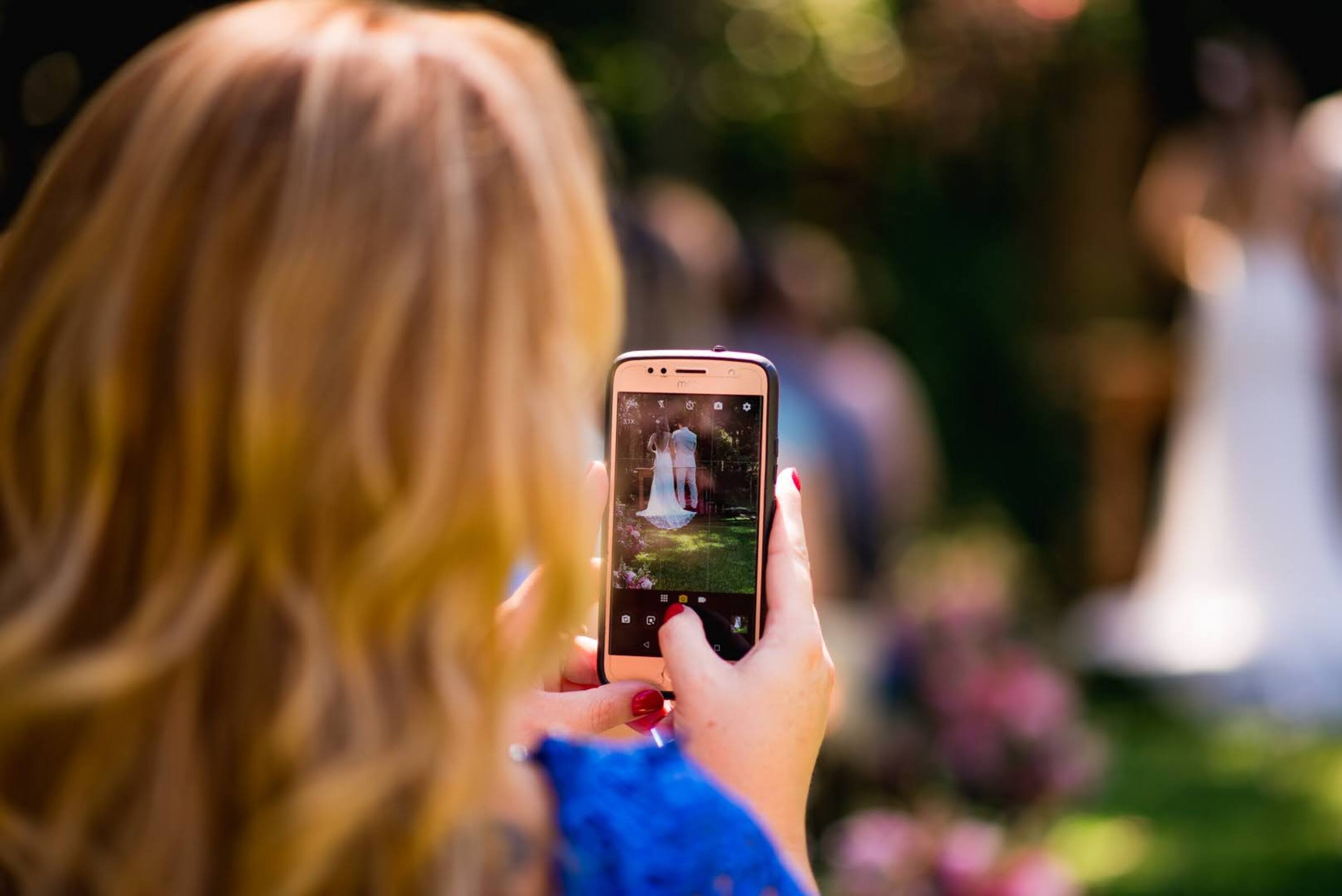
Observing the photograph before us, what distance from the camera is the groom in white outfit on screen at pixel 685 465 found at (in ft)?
4.31

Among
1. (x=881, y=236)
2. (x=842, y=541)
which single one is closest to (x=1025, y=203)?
(x=881, y=236)

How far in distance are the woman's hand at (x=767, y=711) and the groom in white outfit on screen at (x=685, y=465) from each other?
0.55 feet

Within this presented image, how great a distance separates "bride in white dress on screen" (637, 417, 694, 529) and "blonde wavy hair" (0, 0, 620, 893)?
1.25 ft

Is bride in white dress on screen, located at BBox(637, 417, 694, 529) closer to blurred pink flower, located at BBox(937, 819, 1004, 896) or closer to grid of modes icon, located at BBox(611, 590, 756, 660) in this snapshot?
grid of modes icon, located at BBox(611, 590, 756, 660)

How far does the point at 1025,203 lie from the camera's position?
735cm

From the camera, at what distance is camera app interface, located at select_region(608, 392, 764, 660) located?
4.25 feet

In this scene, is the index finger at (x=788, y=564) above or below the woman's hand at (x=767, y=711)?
above

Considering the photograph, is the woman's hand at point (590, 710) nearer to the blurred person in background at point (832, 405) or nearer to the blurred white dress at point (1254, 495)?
the blurred person in background at point (832, 405)

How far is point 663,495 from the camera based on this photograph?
1317 mm

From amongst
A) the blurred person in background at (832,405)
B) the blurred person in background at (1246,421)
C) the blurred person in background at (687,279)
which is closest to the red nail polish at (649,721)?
the blurred person in background at (687,279)

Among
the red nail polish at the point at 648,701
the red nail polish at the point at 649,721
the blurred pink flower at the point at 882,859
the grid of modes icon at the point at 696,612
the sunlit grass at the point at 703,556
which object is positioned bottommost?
the blurred pink flower at the point at 882,859

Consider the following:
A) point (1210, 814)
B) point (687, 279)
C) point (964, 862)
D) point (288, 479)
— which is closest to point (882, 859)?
point (964, 862)

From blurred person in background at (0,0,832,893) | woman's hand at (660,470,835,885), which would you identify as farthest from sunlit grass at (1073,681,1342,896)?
blurred person in background at (0,0,832,893)

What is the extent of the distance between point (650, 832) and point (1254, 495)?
15.7 ft
